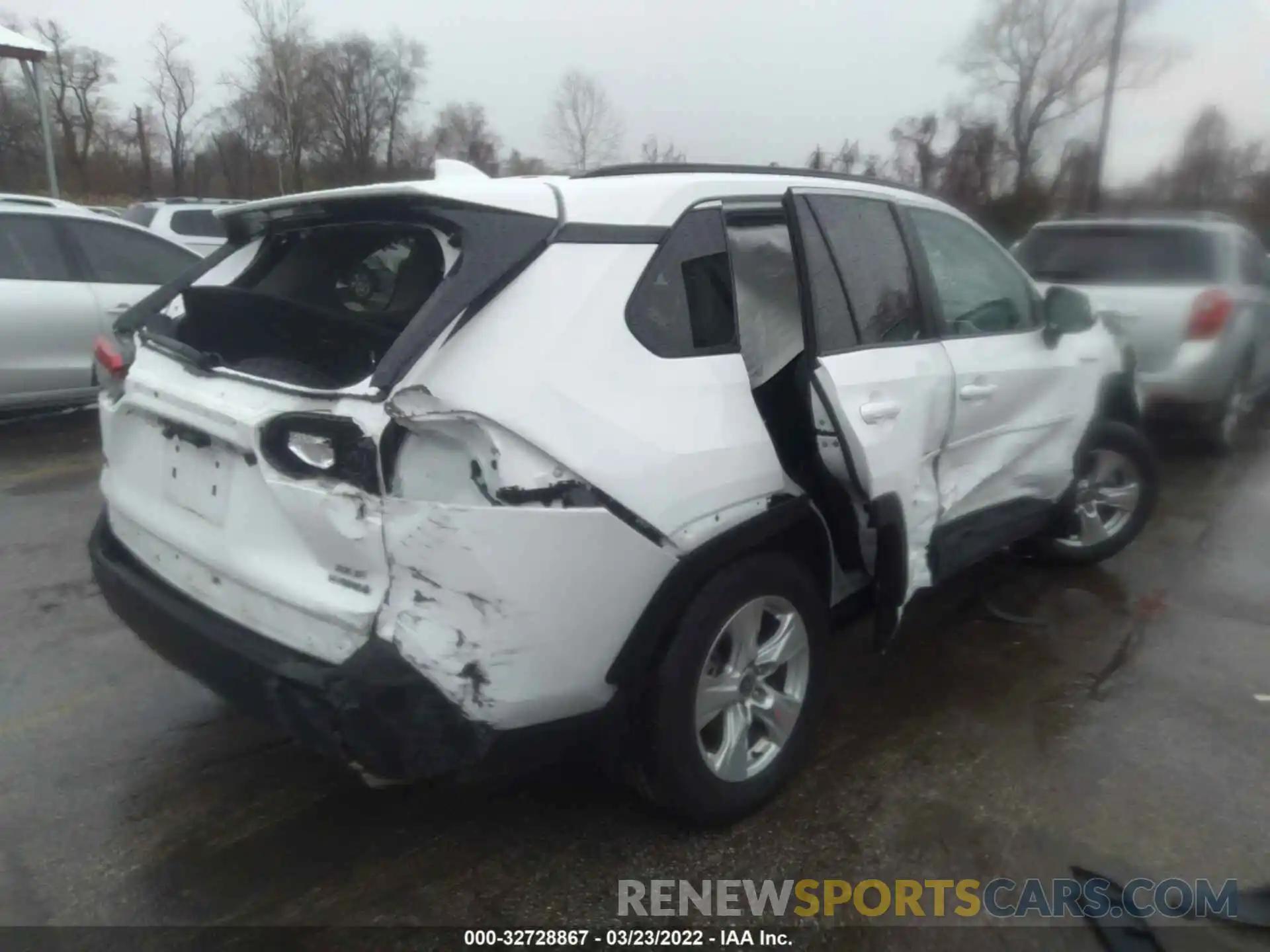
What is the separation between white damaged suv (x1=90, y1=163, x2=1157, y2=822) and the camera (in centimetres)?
215

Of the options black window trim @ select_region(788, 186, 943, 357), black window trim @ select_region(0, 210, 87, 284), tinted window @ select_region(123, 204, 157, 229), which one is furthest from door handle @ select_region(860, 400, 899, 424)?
tinted window @ select_region(123, 204, 157, 229)

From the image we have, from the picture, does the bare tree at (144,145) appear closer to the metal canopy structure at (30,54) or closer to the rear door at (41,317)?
the metal canopy structure at (30,54)

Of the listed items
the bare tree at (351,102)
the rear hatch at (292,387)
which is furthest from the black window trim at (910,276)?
the bare tree at (351,102)

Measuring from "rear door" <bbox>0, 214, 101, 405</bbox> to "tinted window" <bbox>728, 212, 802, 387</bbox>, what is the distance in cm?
590

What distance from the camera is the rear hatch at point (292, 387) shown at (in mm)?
2195

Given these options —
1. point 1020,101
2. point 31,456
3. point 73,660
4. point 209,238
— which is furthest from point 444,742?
point 1020,101

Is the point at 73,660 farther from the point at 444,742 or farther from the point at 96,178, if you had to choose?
the point at 96,178

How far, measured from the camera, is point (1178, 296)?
666 cm

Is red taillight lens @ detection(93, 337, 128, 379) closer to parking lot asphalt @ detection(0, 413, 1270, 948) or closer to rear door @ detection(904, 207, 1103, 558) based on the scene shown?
parking lot asphalt @ detection(0, 413, 1270, 948)

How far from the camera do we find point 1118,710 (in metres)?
3.62

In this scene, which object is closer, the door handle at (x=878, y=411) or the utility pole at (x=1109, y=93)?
the door handle at (x=878, y=411)

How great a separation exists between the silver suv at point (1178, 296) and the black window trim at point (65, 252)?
7.06 metres

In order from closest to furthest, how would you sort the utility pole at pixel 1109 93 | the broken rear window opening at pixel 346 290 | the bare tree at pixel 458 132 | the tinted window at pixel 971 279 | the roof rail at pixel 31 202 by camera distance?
the broken rear window opening at pixel 346 290
the tinted window at pixel 971 279
the roof rail at pixel 31 202
the utility pole at pixel 1109 93
the bare tree at pixel 458 132

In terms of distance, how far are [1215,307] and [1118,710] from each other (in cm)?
423
